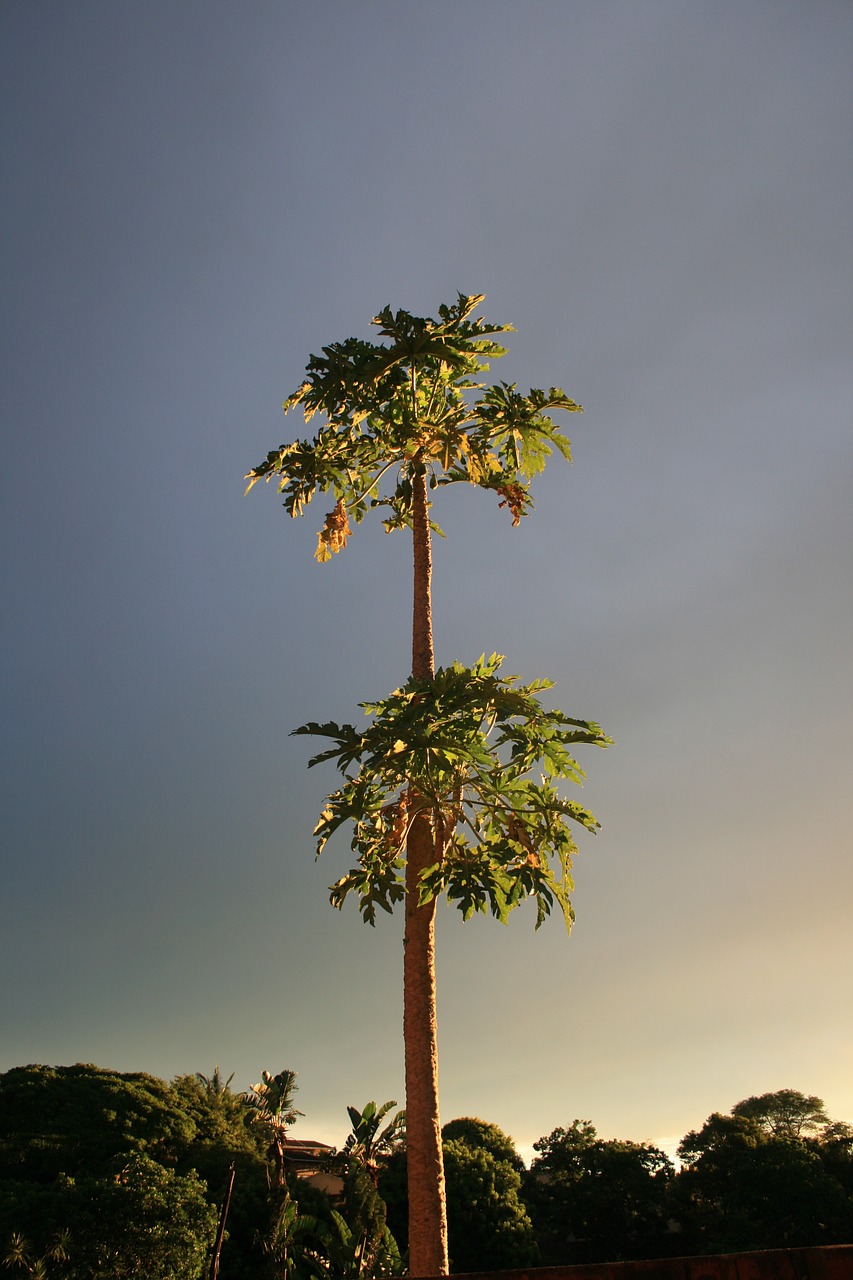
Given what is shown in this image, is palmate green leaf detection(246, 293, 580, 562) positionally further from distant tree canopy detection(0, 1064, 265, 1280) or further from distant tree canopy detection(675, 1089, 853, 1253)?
distant tree canopy detection(675, 1089, 853, 1253)

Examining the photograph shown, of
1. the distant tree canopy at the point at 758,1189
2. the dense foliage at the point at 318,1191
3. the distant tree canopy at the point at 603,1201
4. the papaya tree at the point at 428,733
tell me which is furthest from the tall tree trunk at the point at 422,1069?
the distant tree canopy at the point at 603,1201

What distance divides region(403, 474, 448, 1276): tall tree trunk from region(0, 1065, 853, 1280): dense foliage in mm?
16939

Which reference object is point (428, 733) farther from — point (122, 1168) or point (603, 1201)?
point (603, 1201)

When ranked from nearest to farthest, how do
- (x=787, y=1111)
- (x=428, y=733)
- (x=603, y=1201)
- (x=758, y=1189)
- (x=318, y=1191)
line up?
(x=428, y=733), (x=318, y=1191), (x=758, y=1189), (x=603, y=1201), (x=787, y=1111)

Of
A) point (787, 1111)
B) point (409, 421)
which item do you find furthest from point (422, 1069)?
point (787, 1111)

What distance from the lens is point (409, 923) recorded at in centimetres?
962

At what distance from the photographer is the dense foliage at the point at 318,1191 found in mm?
20938

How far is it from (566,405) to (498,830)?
20.9 feet

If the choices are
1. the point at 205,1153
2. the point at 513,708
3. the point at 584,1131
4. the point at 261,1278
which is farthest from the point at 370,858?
the point at 584,1131

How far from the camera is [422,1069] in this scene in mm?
8891

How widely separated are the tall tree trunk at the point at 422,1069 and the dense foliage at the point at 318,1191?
55.6 ft

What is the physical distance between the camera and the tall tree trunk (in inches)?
322

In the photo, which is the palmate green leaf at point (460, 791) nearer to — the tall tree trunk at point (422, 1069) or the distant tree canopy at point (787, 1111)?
the tall tree trunk at point (422, 1069)

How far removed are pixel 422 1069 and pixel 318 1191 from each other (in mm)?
24631
